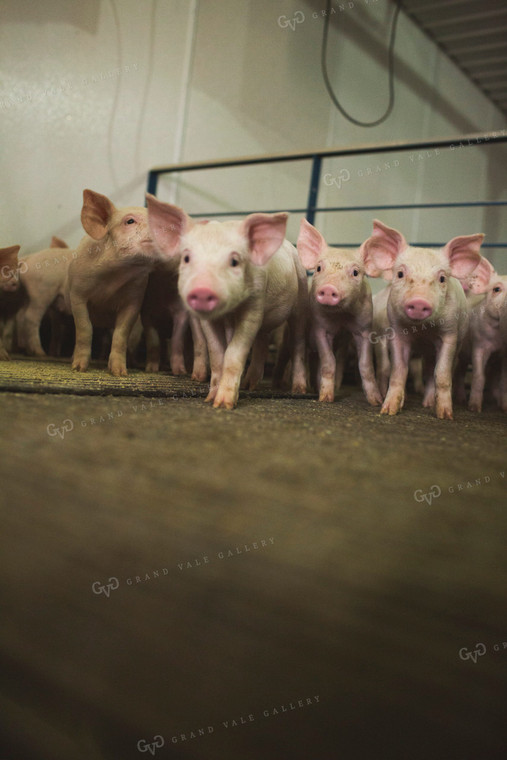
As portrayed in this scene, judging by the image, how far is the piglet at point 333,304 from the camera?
271 centimetres

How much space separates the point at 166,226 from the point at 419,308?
103cm

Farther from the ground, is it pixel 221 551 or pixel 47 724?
pixel 221 551

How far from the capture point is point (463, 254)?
259cm

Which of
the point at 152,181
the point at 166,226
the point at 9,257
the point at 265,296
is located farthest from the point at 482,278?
the point at 152,181

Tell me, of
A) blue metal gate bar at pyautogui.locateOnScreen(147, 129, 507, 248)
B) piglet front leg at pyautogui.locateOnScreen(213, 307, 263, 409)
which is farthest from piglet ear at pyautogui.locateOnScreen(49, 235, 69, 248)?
piglet front leg at pyautogui.locateOnScreen(213, 307, 263, 409)

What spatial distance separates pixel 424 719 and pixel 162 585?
31cm

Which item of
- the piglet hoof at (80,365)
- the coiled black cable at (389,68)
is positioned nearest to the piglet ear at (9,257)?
the piglet hoof at (80,365)

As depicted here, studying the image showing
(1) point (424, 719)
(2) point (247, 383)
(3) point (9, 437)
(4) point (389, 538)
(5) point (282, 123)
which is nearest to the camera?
(1) point (424, 719)

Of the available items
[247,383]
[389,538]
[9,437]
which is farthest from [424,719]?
[247,383]

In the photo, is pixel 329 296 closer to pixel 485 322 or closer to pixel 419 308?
pixel 419 308

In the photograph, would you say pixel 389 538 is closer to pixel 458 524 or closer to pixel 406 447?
pixel 458 524

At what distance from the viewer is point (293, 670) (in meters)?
0.58

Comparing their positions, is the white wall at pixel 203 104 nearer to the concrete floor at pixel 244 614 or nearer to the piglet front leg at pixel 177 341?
the piglet front leg at pixel 177 341

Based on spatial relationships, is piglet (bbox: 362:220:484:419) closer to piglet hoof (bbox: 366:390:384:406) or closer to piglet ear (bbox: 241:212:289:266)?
piglet hoof (bbox: 366:390:384:406)
